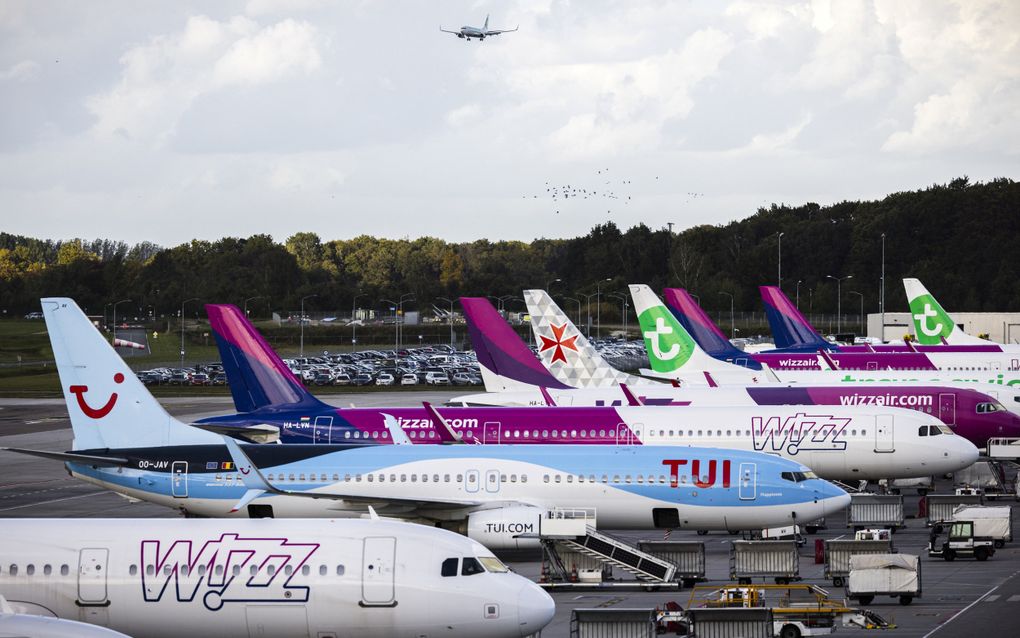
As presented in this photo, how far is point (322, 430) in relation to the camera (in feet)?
152

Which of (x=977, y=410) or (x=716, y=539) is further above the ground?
(x=977, y=410)

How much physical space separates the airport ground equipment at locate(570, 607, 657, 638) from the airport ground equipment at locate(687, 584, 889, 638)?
1206 mm

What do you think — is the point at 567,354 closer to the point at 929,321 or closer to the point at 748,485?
the point at 748,485

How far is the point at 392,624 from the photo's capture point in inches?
902

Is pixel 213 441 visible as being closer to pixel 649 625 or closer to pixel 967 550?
pixel 649 625

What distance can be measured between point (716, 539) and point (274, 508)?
49.7 feet

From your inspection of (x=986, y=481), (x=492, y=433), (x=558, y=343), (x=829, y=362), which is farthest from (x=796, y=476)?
(x=829, y=362)

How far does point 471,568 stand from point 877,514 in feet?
87.2

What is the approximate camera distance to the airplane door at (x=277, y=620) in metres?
23.2

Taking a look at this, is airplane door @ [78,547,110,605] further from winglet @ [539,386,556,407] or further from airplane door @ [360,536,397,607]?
winglet @ [539,386,556,407]

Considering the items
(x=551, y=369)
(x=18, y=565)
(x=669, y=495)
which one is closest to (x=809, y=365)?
(x=551, y=369)

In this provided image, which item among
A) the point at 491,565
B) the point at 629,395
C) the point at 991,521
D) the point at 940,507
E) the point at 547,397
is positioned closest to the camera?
the point at 491,565

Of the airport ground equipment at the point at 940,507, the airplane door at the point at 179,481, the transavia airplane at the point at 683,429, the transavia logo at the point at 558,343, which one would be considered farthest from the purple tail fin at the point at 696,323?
the airplane door at the point at 179,481

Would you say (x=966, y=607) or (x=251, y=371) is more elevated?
(x=251, y=371)
